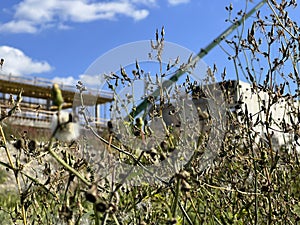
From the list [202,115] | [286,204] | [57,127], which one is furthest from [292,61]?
[57,127]

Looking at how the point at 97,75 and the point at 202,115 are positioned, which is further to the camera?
the point at 97,75

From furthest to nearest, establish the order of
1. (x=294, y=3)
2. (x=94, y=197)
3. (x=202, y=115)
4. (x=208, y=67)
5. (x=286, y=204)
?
(x=208, y=67) < (x=294, y=3) < (x=286, y=204) < (x=202, y=115) < (x=94, y=197)

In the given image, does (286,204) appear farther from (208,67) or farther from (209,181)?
(208,67)

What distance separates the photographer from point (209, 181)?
2553mm

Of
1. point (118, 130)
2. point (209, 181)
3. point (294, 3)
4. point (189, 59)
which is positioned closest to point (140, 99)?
point (118, 130)

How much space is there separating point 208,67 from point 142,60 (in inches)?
33.2

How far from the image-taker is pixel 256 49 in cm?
236

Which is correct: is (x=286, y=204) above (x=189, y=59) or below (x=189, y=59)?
below

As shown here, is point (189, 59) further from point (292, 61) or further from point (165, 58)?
point (292, 61)

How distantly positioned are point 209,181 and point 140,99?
55cm

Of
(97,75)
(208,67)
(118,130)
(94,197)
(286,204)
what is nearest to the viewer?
(94,197)

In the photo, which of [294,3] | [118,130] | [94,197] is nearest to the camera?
[94,197]

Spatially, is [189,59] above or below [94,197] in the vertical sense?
above

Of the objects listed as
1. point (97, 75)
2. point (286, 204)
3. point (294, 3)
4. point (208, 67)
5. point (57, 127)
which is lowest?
point (286, 204)
